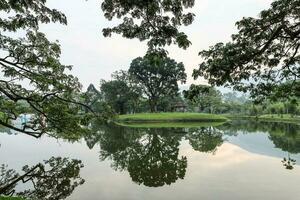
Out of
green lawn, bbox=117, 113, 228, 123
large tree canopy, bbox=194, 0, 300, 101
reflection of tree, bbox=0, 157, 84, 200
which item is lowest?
reflection of tree, bbox=0, 157, 84, 200

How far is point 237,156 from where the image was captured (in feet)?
63.2

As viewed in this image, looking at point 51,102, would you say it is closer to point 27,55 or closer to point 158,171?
point 27,55

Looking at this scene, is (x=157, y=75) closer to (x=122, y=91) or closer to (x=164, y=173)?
(x=122, y=91)

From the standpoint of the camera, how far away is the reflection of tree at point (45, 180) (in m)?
10.6

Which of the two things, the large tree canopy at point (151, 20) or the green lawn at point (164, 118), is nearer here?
the large tree canopy at point (151, 20)

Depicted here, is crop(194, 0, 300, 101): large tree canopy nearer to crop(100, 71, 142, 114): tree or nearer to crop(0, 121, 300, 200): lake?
crop(0, 121, 300, 200): lake

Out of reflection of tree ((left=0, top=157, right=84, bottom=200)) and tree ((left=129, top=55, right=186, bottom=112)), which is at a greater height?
tree ((left=129, top=55, right=186, bottom=112))

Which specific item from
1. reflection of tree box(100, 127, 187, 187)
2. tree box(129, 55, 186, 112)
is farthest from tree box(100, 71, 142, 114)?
reflection of tree box(100, 127, 187, 187)

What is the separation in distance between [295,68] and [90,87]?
2956 inches

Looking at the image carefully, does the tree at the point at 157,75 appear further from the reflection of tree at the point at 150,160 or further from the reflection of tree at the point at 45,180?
the reflection of tree at the point at 45,180

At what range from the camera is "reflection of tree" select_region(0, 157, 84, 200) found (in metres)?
10.6

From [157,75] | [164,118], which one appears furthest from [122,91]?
[164,118]

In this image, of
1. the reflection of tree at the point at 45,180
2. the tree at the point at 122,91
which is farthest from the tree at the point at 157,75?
the reflection of tree at the point at 45,180

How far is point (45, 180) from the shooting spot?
12188 mm
